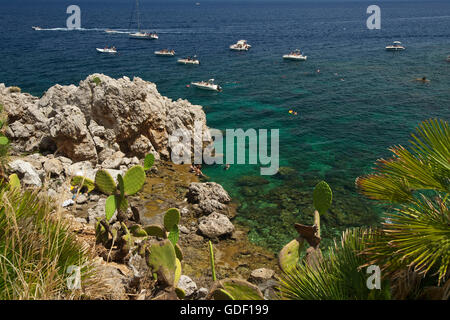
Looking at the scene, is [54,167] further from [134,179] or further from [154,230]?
[154,230]

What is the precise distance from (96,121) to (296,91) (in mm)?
33176

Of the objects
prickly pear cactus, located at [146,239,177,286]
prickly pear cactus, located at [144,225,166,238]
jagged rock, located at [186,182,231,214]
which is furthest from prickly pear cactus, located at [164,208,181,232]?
jagged rock, located at [186,182,231,214]

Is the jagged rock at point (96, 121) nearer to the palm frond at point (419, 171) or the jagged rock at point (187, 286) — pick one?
the jagged rock at point (187, 286)

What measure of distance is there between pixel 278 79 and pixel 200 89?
14.5m

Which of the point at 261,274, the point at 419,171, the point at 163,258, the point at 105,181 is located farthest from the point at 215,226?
the point at 419,171

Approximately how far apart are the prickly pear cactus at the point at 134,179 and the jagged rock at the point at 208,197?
8.45m

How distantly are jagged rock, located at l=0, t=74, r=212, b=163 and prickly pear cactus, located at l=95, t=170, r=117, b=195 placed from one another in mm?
11759

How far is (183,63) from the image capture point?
214 ft

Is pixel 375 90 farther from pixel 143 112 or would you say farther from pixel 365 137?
pixel 143 112

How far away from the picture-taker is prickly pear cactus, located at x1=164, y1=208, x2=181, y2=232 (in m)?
9.86

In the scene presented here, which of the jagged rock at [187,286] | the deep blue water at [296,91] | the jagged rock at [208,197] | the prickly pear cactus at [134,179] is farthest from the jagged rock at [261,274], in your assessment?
the prickly pear cactus at [134,179]

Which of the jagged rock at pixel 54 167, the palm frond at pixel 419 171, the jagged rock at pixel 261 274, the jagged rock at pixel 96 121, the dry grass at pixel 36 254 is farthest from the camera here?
the jagged rock at pixel 96 121

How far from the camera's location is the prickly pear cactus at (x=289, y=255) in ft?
24.5
